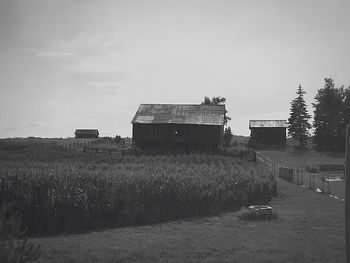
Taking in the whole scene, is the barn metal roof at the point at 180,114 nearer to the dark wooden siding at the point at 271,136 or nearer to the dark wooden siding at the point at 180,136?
the dark wooden siding at the point at 180,136

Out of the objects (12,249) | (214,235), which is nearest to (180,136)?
(214,235)

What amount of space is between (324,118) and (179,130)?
3390 cm

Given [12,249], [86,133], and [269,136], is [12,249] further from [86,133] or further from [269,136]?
[86,133]

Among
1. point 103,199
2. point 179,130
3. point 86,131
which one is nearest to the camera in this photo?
point 103,199

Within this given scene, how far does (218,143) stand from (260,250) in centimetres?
5581

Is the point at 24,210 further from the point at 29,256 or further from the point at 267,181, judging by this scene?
the point at 267,181

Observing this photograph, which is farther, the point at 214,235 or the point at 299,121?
the point at 299,121

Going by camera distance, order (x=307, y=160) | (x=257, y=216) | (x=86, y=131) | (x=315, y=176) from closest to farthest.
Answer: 1. (x=257, y=216)
2. (x=315, y=176)
3. (x=307, y=160)
4. (x=86, y=131)

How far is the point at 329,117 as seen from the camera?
279ft

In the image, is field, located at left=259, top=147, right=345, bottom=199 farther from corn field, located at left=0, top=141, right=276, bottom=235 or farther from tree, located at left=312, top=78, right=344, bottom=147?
corn field, located at left=0, top=141, right=276, bottom=235

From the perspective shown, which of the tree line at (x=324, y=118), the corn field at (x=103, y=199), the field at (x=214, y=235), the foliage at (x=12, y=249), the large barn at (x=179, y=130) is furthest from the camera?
the tree line at (x=324, y=118)

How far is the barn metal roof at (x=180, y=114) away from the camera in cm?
6912

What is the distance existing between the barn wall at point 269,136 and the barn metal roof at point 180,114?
19.8 metres

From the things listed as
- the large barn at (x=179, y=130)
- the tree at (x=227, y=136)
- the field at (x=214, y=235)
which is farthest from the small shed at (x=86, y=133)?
the field at (x=214, y=235)
